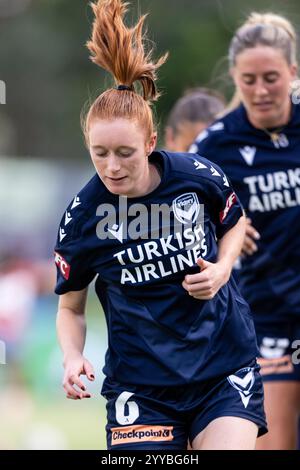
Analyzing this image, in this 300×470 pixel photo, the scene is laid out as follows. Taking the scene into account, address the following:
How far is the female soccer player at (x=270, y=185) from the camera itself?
5.21 m

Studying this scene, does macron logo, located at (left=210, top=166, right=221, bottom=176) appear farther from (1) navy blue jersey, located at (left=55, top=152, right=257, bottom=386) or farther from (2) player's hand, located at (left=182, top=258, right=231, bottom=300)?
(2) player's hand, located at (left=182, top=258, right=231, bottom=300)

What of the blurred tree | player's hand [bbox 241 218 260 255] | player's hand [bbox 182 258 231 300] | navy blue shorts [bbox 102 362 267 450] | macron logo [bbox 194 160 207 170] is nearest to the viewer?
player's hand [bbox 182 258 231 300]

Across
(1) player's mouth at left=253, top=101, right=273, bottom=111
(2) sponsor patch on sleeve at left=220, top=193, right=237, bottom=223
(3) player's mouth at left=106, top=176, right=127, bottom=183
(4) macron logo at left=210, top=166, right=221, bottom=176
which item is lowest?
(2) sponsor patch on sleeve at left=220, top=193, right=237, bottom=223

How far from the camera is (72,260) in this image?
4.05m

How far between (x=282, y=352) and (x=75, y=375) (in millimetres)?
1764

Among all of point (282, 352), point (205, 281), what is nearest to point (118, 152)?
point (205, 281)

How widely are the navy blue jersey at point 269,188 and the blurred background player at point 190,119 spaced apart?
0.94 m

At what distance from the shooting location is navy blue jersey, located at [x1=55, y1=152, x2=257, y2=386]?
399 centimetres

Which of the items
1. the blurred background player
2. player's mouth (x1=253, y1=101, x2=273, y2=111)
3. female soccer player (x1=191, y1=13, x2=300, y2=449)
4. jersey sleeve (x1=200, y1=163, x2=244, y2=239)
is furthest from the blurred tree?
jersey sleeve (x1=200, y1=163, x2=244, y2=239)

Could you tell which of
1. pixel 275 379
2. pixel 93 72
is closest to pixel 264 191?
pixel 275 379

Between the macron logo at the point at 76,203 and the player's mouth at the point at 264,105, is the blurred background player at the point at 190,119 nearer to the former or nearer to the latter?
the player's mouth at the point at 264,105

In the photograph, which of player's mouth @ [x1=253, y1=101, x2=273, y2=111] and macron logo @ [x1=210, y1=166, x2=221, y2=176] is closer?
macron logo @ [x1=210, y1=166, x2=221, y2=176]

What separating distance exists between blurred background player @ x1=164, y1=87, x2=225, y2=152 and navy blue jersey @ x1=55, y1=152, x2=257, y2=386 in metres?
2.24

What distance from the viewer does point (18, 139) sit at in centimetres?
1766
